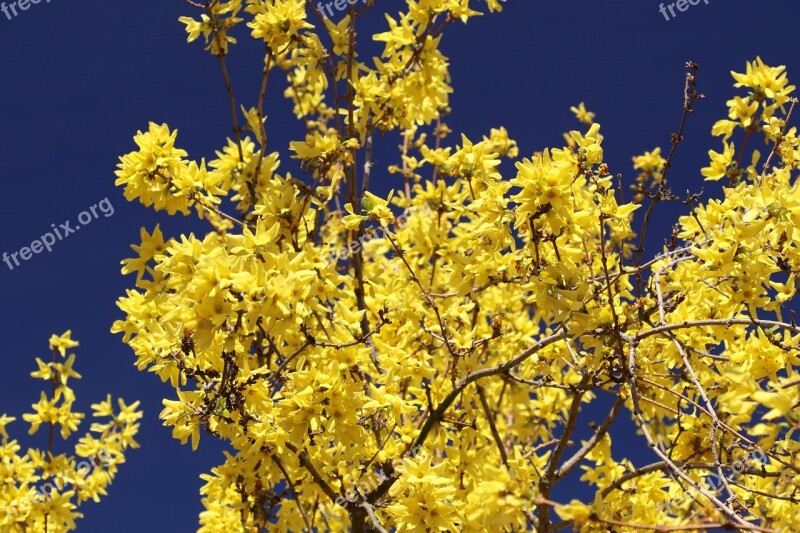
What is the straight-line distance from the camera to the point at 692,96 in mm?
3252

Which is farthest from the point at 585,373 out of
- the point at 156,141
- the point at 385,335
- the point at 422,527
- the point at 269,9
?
the point at 269,9

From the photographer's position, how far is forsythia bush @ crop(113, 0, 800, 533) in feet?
9.70

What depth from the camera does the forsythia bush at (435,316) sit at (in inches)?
116

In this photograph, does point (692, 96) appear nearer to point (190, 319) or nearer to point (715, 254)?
point (715, 254)

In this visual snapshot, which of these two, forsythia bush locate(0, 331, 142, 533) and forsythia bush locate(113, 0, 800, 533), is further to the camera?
forsythia bush locate(0, 331, 142, 533)

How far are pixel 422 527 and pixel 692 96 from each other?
2322 millimetres

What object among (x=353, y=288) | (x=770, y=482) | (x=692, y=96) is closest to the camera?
(x=692, y=96)

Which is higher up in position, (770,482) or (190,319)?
(190,319)

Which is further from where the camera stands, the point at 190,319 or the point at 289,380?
the point at 289,380

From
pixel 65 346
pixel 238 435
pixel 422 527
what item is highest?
pixel 65 346

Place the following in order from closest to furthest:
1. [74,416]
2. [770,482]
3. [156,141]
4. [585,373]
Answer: [585,373] < [156,141] < [770,482] < [74,416]

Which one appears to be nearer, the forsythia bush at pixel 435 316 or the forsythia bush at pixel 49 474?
the forsythia bush at pixel 435 316

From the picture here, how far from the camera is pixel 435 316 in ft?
13.7

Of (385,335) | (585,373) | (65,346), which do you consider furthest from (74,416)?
(585,373)
